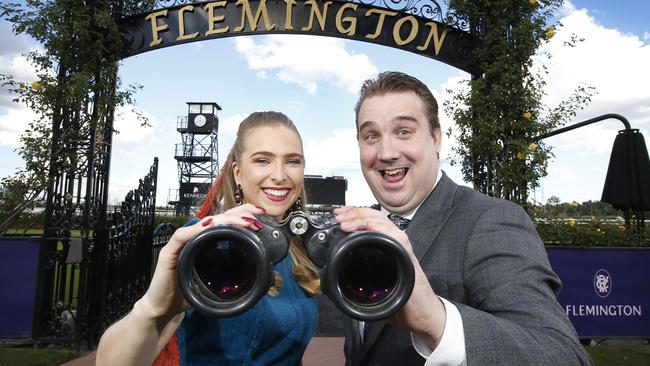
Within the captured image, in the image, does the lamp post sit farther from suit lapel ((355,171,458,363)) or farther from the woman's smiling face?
the woman's smiling face

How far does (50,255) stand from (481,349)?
Result: 6.00m

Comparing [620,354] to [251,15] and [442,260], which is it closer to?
[442,260]

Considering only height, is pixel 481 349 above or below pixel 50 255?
above

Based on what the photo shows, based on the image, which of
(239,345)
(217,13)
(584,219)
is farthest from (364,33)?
(239,345)

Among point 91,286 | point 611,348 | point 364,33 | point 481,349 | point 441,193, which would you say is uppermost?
point 364,33

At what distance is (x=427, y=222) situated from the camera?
1811mm

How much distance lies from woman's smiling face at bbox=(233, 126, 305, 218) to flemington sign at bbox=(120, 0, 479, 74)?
493cm

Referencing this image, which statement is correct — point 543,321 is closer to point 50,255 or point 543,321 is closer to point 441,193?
point 441,193

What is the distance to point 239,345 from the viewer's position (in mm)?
1850

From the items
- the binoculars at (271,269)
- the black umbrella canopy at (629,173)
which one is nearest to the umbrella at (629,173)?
the black umbrella canopy at (629,173)

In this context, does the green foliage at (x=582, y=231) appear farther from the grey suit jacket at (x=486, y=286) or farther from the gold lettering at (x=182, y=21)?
the gold lettering at (x=182, y=21)

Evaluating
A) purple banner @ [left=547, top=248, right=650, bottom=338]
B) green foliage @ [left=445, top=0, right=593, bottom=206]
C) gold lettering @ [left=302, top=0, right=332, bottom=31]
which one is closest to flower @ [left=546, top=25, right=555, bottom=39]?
green foliage @ [left=445, top=0, right=593, bottom=206]

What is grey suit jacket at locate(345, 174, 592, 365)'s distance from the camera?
3.95 ft

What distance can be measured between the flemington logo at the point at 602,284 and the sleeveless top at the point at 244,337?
6.23m
